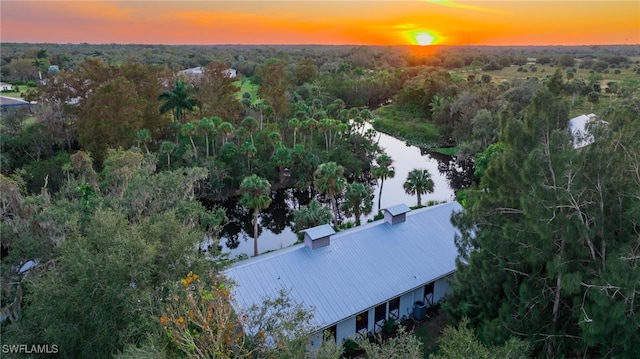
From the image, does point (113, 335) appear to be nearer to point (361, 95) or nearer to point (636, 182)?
point (636, 182)

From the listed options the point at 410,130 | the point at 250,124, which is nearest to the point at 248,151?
the point at 250,124

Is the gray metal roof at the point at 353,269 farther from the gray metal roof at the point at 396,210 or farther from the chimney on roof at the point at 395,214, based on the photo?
the gray metal roof at the point at 396,210

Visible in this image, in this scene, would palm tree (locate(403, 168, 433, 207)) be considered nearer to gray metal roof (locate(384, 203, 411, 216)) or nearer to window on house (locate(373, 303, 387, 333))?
gray metal roof (locate(384, 203, 411, 216))

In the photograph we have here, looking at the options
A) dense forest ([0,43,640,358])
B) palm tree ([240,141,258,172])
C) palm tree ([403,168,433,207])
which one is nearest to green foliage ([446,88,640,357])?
dense forest ([0,43,640,358])

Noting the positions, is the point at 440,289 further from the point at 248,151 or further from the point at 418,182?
the point at 248,151

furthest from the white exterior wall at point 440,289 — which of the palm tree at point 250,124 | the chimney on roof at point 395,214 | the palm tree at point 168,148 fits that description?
the palm tree at point 168,148

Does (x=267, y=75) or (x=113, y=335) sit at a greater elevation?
(x=267, y=75)

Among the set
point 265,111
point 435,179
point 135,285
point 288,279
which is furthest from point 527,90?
point 135,285
